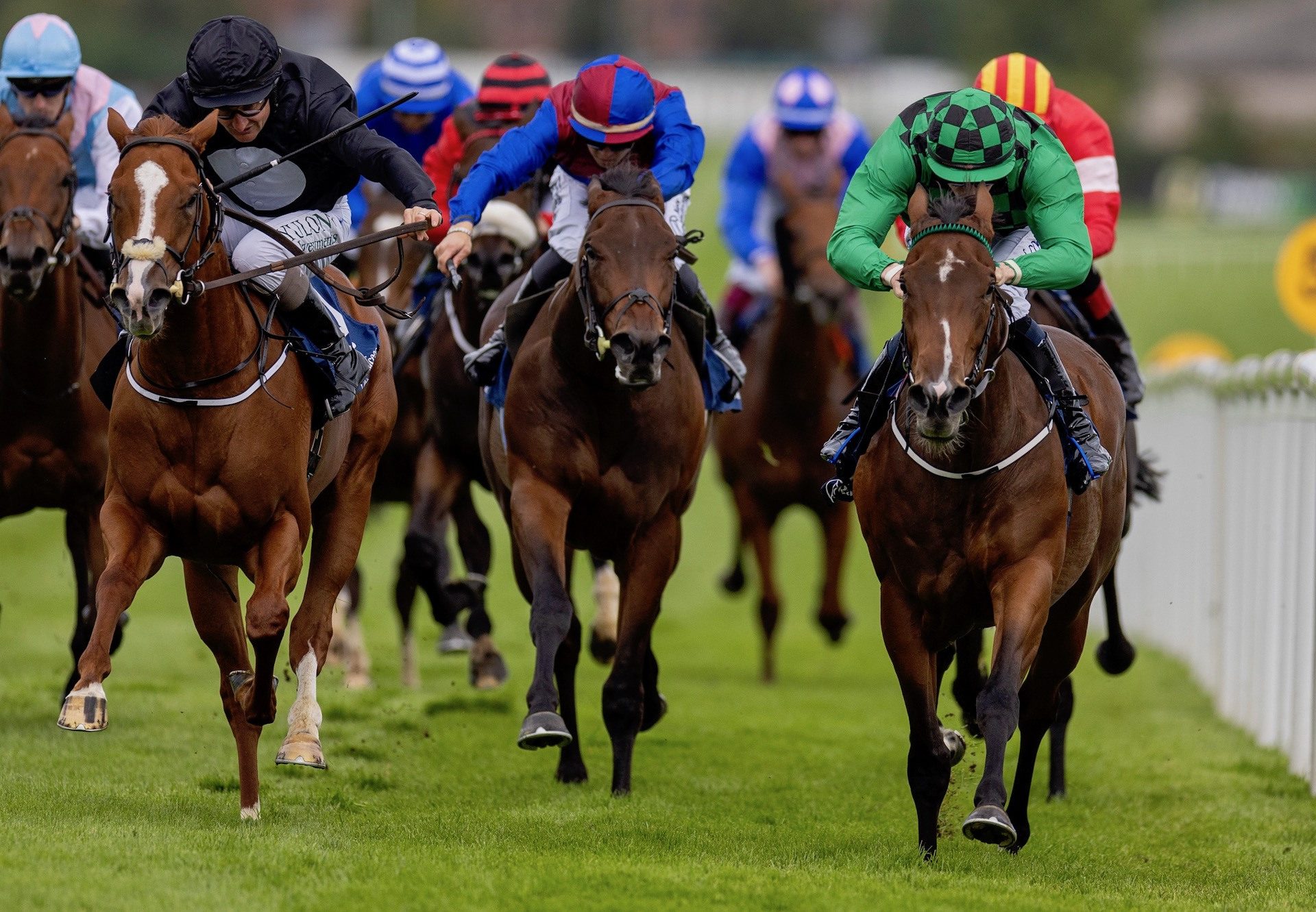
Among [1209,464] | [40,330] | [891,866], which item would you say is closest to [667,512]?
[891,866]

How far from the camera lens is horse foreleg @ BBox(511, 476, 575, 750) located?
723 cm

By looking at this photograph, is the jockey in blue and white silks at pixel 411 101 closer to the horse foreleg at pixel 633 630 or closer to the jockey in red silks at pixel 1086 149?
the jockey in red silks at pixel 1086 149

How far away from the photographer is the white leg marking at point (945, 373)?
19.7 ft

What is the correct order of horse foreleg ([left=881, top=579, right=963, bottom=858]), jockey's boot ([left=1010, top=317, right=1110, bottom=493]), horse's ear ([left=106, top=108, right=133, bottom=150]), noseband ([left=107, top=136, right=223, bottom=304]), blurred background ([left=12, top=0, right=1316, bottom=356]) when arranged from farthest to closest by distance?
blurred background ([left=12, top=0, right=1316, bottom=356]) → jockey's boot ([left=1010, top=317, right=1110, bottom=493]) → horse foreleg ([left=881, top=579, right=963, bottom=858]) → horse's ear ([left=106, top=108, right=133, bottom=150]) → noseband ([left=107, top=136, right=223, bottom=304])

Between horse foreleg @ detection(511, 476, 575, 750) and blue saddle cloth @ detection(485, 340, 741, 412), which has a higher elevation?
blue saddle cloth @ detection(485, 340, 741, 412)

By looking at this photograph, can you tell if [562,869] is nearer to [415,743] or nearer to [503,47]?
[415,743]

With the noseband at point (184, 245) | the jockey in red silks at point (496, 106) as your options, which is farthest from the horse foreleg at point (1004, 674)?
the jockey in red silks at point (496, 106)

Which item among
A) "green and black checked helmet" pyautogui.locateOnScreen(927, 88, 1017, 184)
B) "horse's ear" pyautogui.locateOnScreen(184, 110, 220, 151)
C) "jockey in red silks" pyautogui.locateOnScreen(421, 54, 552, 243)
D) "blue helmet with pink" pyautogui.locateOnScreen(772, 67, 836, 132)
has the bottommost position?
"horse's ear" pyautogui.locateOnScreen(184, 110, 220, 151)

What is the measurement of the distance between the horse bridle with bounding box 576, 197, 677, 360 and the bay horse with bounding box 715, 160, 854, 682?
14.3 ft

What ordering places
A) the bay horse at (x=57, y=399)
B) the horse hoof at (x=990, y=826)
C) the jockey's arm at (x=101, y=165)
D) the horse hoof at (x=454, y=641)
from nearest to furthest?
the horse hoof at (x=990, y=826)
the bay horse at (x=57, y=399)
the jockey's arm at (x=101, y=165)
the horse hoof at (x=454, y=641)

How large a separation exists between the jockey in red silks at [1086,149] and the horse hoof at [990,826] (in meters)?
2.89

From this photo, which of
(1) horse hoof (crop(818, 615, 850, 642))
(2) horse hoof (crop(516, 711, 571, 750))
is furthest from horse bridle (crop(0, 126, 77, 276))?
(1) horse hoof (crop(818, 615, 850, 642))

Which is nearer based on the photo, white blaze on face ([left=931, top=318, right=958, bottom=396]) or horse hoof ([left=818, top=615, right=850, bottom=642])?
white blaze on face ([left=931, top=318, right=958, bottom=396])

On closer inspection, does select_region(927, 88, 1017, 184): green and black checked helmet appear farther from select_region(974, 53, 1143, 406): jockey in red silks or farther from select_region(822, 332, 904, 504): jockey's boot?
select_region(974, 53, 1143, 406): jockey in red silks
